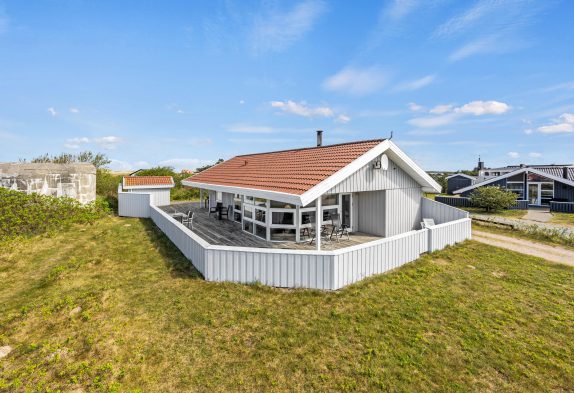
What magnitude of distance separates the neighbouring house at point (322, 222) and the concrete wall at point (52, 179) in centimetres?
687

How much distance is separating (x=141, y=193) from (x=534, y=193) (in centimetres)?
3565

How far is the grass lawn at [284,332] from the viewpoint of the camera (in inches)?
178

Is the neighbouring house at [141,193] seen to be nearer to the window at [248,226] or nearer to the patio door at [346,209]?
the window at [248,226]

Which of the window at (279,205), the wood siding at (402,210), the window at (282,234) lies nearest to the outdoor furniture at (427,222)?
the wood siding at (402,210)

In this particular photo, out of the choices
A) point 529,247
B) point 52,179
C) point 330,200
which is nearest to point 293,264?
point 330,200

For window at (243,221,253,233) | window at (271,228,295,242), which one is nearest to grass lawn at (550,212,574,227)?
window at (271,228,295,242)

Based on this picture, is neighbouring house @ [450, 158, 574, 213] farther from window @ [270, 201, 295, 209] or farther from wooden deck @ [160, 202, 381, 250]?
window @ [270, 201, 295, 209]

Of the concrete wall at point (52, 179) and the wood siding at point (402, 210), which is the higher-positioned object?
the concrete wall at point (52, 179)

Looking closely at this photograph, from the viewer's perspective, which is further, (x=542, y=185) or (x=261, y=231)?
(x=542, y=185)

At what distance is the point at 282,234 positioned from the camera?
1154cm

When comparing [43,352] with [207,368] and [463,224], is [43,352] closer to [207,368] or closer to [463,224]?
[207,368]

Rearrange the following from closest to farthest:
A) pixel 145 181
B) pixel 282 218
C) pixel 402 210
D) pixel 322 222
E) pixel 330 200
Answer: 1. pixel 282 218
2. pixel 322 222
3. pixel 330 200
4. pixel 402 210
5. pixel 145 181

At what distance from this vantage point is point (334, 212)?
12.1 metres

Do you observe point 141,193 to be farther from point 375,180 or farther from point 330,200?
point 375,180
